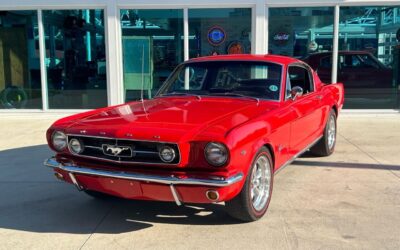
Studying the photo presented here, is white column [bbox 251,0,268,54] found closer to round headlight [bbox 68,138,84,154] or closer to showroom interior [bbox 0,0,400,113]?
showroom interior [bbox 0,0,400,113]

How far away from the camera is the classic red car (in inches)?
142

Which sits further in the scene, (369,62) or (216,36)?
(216,36)

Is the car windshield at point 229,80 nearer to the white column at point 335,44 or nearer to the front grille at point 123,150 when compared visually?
the front grille at point 123,150

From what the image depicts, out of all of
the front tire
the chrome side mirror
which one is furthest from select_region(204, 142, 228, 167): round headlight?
the chrome side mirror

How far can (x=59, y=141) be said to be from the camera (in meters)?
4.20

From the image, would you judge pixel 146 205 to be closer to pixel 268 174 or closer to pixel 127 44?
pixel 268 174

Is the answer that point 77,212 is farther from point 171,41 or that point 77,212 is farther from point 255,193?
point 171,41

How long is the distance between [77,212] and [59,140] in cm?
80

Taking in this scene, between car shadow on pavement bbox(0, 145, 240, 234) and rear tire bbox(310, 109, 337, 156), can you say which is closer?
car shadow on pavement bbox(0, 145, 240, 234)

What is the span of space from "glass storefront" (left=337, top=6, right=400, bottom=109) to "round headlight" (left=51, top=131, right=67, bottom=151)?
8.21 metres

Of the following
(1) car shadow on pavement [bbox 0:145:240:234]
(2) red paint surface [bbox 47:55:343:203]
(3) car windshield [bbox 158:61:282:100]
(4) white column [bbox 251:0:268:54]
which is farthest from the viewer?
(4) white column [bbox 251:0:268:54]

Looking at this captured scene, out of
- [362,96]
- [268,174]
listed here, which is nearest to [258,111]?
[268,174]

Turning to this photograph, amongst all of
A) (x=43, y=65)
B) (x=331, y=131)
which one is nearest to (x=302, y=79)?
(x=331, y=131)

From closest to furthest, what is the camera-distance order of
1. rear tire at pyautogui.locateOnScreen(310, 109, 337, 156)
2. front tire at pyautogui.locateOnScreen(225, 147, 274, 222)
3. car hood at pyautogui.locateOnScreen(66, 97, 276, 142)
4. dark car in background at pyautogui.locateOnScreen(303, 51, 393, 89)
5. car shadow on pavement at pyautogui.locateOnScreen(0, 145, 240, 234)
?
car hood at pyautogui.locateOnScreen(66, 97, 276, 142), front tire at pyautogui.locateOnScreen(225, 147, 274, 222), car shadow on pavement at pyautogui.locateOnScreen(0, 145, 240, 234), rear tire at pyautogui.locateOnScreen(310, 109, 337, 156), dark car in background at pyautogui.locateOnScreen(303, 51, 393, 89)
